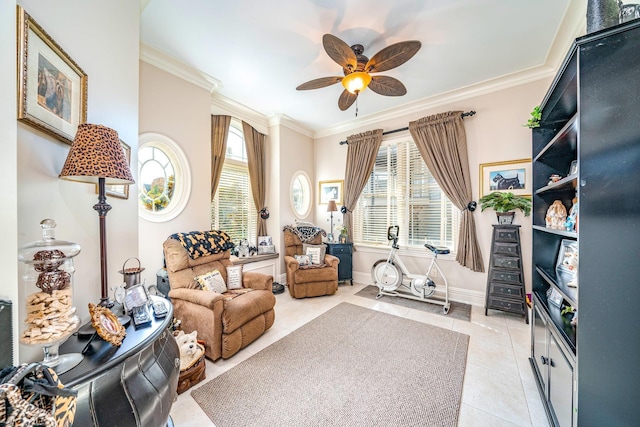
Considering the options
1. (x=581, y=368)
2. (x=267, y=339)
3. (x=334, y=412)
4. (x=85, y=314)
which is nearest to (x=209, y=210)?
(x=267, y=339)

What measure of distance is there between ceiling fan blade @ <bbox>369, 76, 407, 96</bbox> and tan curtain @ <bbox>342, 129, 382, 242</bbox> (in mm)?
1599

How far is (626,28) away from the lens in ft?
3.15

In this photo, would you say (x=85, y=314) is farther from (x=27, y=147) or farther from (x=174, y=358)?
(x=27, y=147)

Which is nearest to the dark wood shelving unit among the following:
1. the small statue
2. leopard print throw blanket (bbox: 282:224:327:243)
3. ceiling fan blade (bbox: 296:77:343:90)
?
the small statue

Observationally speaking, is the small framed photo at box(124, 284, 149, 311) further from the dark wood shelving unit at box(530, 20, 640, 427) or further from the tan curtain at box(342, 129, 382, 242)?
the tan curtain at box(342, 129, 382, 242)

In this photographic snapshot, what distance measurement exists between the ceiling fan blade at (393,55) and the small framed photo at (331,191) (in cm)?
260

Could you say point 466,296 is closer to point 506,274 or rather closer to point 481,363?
point 506,274

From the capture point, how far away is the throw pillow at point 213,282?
8.32 feet

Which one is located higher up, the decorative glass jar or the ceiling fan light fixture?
the ceiling fan light fixture

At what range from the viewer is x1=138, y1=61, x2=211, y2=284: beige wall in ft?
8.84

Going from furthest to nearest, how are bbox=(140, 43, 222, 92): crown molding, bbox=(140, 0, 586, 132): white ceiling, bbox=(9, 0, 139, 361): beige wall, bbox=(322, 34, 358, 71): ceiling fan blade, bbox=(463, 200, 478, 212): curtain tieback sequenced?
bbox=(463, 200, 478, 212): curtain tieback
bbox=(140, 43, 222, 92): crown molding
bbox=(140, 0, 586, 132): white ceiling
bbox=(322, 34, 358, 71): ceiling fan blade
bbox=(9, 0, 139, 361): beige wall

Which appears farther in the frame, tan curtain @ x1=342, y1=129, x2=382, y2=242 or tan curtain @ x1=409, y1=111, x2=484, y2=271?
tan curtain @ x1=342, y1=129, x2=382, y2=242

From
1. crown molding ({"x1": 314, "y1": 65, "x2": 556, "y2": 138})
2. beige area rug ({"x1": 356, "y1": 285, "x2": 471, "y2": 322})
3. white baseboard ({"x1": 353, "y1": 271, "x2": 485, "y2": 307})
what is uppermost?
crown molding ({"x1": 314, "y1": 65, "x2": 556, "y2": 138})

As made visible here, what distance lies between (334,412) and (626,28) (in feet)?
8.21
